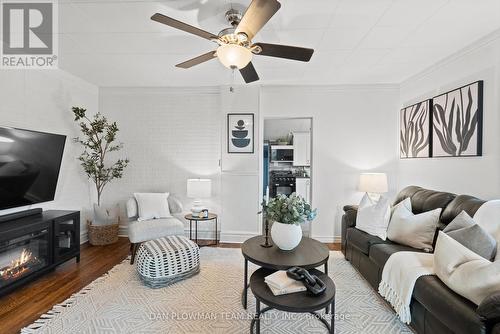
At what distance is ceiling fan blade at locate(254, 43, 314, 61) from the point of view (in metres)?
2.04

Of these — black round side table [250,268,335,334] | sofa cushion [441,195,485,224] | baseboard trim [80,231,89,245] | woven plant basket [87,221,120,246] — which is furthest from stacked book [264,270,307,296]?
baseboard trim [80,231,89,245]

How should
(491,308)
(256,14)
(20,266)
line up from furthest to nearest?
(20,266)
(256,14)
(491,308)

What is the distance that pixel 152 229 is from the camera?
3354mm

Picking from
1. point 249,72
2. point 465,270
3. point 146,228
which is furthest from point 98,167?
point 465,270

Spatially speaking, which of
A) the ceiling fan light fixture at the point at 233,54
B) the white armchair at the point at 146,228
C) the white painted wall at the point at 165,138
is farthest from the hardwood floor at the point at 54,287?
the ceiling fan light fixture at the point at 233,54

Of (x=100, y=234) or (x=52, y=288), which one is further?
(x=100, y=234)

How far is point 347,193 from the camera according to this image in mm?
4238

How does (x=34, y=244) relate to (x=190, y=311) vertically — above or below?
above

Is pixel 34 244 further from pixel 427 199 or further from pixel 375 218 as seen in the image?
pixel 427 199

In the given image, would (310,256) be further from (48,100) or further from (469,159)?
(48,100)

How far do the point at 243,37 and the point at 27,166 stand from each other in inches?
112

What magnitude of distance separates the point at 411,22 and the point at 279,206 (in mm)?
2055

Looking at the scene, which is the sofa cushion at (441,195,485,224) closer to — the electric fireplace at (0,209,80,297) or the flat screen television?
the electric fireplace at (0,209,80,297)

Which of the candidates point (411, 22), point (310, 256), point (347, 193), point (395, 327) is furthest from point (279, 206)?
point (347, 193)
